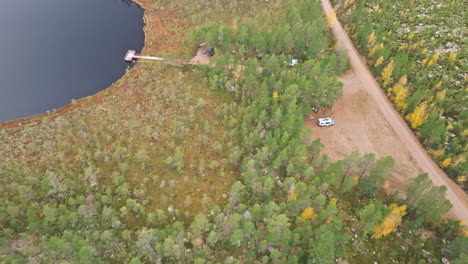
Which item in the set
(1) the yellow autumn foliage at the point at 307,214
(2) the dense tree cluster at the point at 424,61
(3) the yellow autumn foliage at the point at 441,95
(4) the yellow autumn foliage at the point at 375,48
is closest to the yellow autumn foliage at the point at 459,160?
(2) the dense tree cluster at the point at 424,61

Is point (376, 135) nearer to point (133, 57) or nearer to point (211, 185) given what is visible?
point (211, 185)

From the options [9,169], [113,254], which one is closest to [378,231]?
[113,254]

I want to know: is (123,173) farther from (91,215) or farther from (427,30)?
(427,30)

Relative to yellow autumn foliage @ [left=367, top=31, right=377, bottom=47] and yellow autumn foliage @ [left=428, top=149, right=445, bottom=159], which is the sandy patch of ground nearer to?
yellow autumn foliage @ [left=428, top=149, right=445, bottom=159]

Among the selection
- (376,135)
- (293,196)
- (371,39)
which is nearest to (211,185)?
(293,196)

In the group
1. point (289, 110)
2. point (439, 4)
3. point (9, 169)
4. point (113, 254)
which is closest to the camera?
point (113, 254)

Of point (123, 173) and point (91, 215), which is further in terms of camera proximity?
point (123, 173)

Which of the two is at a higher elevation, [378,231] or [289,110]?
[289,110]
